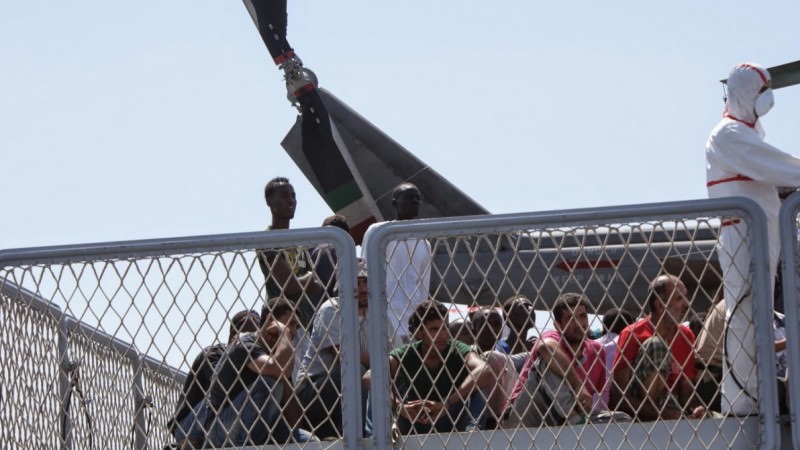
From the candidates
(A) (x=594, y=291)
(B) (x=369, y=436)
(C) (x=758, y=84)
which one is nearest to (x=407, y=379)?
(B) (x=369, y=436)

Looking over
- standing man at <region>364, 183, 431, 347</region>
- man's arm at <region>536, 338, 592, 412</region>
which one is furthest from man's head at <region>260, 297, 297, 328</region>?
man's arm at <region>536, 338, 592, 412</region>

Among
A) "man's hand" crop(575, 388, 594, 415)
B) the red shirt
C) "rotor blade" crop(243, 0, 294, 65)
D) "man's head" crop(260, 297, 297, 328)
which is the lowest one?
"man's hand" crop(575, 388, 594, 415)

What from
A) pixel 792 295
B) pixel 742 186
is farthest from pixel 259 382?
pixel 742 186

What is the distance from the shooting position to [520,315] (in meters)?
5.70

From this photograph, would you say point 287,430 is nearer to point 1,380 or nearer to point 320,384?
point 320,384

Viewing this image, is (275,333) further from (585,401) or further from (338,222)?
(338,222)

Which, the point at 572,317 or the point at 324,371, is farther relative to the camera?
the point at 324,371

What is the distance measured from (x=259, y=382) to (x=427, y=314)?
0.79 m

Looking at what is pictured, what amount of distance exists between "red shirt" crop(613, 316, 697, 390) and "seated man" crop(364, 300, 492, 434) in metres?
0.60

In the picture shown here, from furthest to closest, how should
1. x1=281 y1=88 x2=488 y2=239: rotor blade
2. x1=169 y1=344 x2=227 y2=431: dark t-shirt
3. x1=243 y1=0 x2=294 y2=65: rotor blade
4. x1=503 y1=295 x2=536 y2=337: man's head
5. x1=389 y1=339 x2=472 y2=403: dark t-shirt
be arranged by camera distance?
x1=281 y1=88 x2=488 y2=239: rotor blade, x1=243 y1=0 x2=294 y2=65: rotor blade, x1=503 y1=295 x2=536 y2=337: man's head, x1=169 y1=344 x2=227 y2=431: dark t-shirt, x1=389 y1=339 x2=472 y2=403: dark t-shirt

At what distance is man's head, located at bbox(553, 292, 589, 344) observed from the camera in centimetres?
530

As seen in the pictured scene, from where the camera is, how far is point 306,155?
15422mm

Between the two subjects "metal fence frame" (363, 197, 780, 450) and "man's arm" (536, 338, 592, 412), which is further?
"man's arm" (536, 338, 592, 412)

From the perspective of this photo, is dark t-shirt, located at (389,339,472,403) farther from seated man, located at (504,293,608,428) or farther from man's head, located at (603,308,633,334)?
man's head, located at (603,308,633,334)
